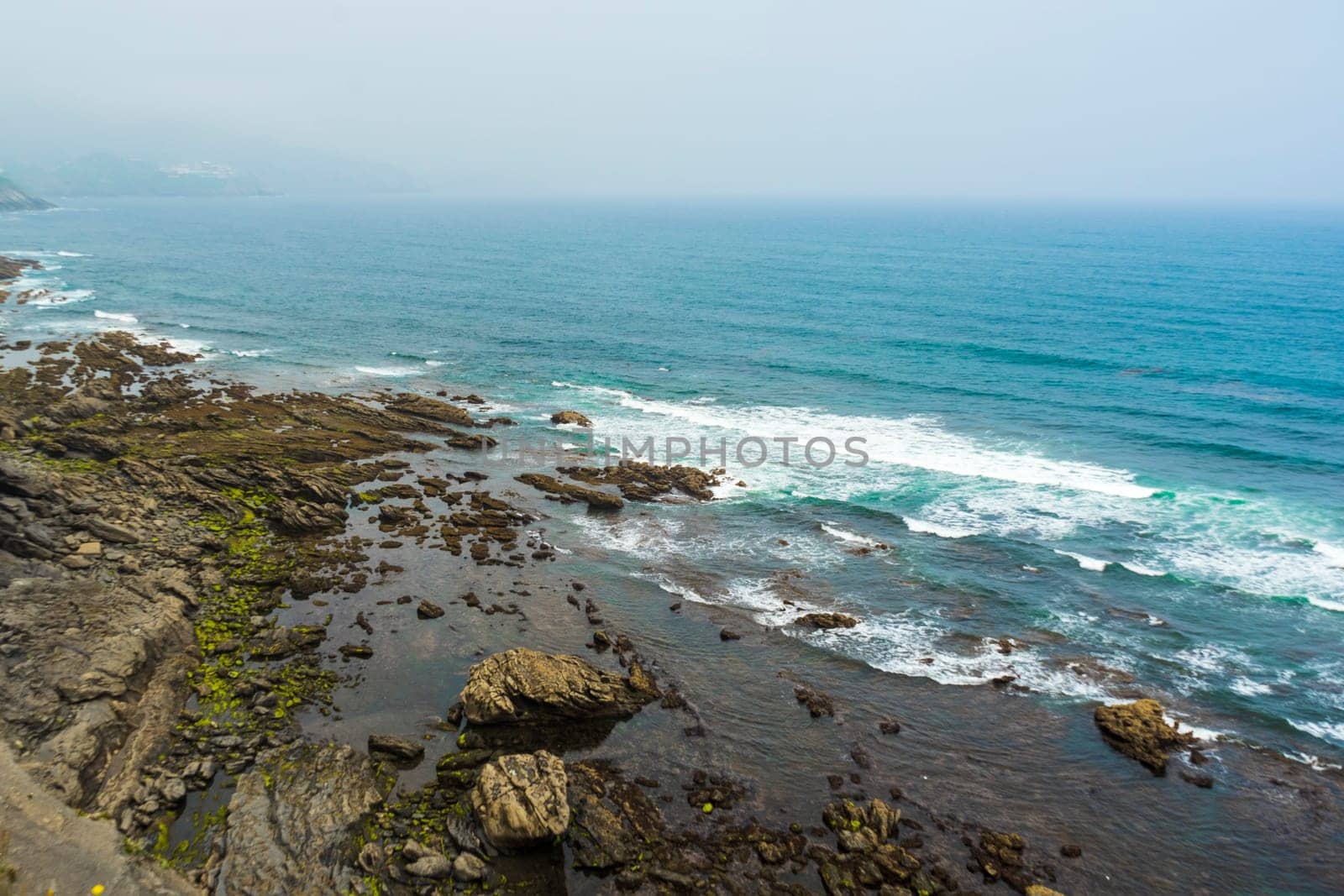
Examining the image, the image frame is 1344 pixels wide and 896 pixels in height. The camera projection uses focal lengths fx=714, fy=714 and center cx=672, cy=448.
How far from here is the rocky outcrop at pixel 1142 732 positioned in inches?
1107

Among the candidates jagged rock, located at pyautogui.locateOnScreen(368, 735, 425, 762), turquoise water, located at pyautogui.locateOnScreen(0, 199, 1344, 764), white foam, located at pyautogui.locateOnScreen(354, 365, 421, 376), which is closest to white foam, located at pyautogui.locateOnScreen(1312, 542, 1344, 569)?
turquoise water, located at pyautogui.locateOnScreen(0, 199, 1344, 764)

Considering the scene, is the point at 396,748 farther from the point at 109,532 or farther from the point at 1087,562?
the point at 1087,562

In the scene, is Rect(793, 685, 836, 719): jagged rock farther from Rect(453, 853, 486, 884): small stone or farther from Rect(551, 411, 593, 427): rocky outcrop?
Rect(551, 411, 593, 427): rocky outcrop

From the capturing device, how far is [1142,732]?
2878 centimetres

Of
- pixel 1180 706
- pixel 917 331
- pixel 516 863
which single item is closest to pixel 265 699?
pixel 516 863

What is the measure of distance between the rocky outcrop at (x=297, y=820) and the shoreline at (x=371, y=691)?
87 millimetres

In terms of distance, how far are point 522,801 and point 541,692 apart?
5802 millimetres

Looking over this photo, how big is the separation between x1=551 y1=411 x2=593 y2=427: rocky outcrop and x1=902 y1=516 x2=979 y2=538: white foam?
29.2 meters

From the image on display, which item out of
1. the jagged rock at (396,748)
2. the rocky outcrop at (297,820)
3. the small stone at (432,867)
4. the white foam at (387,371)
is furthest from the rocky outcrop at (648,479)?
Answer: the white foam at (387,371)

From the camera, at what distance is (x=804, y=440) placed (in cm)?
5966

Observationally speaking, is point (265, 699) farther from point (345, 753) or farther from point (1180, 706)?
point (1180, 706)

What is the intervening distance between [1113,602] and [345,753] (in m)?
37.3

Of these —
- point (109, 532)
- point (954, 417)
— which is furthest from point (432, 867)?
point (954, 417)

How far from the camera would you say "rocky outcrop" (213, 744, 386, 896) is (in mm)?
21344
